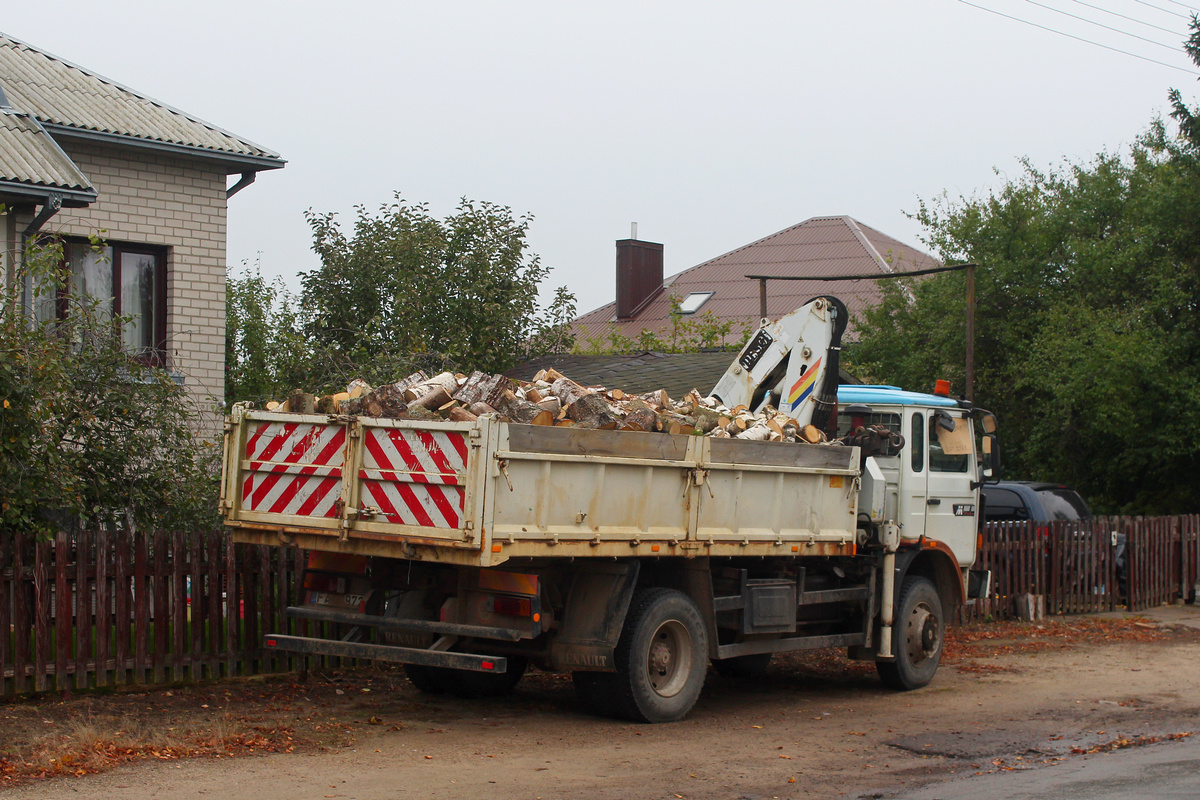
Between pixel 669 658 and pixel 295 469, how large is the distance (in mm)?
2907

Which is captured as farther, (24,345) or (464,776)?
(24,345)

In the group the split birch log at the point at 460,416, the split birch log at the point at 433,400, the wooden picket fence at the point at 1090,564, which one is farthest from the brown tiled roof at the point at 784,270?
the split birch log at the point at 460,416

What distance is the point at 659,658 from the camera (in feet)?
Result: 28.9

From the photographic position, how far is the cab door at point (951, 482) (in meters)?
11.1

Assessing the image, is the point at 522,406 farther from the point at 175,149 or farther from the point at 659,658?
the point at 175,149

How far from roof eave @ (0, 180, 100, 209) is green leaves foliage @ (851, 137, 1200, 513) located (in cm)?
1512

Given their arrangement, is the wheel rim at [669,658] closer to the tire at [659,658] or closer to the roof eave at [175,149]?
the tire at [659,658]

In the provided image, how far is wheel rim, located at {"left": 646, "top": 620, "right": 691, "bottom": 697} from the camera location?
880 centimetres

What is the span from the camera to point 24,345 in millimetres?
8648

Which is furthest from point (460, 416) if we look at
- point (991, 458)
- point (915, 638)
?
point (991, 458)

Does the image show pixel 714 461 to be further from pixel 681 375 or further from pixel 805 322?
pixel 681 375

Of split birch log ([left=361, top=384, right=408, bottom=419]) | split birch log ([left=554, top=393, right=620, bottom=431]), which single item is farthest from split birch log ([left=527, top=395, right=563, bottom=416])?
split birch log ([left=361, top=384, right=408, bottom=419])

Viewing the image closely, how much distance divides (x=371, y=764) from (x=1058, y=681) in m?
6.91

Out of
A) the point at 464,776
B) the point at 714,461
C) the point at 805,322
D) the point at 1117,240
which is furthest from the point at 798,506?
the point at 1117,240
